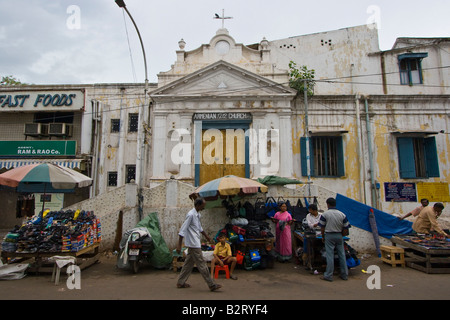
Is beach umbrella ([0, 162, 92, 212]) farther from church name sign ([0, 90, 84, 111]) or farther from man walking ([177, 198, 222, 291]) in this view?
church name sign ([0, 90, 84, 111])

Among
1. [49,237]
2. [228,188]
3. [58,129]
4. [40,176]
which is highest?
[58,129]

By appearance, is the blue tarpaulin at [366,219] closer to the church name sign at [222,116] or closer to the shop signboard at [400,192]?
the shop signboard at [400,192]

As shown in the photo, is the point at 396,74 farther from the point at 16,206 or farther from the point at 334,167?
the point at 16,206

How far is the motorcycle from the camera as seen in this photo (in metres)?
7.04

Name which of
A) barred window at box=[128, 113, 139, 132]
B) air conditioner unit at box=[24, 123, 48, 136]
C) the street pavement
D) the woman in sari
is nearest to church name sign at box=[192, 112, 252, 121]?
barred window at box=[128, 113, 139, 132]

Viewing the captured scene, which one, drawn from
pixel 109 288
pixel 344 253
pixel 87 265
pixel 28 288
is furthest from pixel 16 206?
pixel 344 253

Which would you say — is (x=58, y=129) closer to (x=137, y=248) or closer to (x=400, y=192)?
(x=137, y=248)

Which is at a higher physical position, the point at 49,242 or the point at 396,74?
the point at 396,74

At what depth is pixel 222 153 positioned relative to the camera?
44.0ft

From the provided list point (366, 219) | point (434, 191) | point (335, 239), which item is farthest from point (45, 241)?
point (434, 191)

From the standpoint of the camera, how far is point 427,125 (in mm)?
13906

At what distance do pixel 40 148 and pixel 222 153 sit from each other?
10331mm

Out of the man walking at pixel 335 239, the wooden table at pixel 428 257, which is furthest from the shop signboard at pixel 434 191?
the man walking at pixel 335 239
